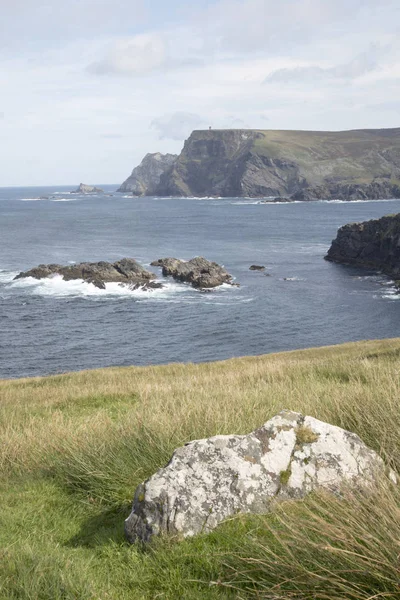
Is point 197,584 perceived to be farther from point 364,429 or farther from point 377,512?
point 364,429

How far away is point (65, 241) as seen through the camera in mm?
117500

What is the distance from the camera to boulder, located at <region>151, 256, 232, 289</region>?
77688 millimetres

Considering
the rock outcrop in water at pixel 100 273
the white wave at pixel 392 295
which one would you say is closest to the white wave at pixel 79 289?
the rock outcrop in water at pixel 100 273

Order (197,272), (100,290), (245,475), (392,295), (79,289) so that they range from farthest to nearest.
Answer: (197,272), (100,290), (79,289), (392,295), (245,475)

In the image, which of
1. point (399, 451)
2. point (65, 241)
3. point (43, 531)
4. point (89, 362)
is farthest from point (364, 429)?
point (65, 241)

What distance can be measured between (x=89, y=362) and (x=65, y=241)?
7378 centimetres

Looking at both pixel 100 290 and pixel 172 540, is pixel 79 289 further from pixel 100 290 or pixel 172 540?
pixel 172 540

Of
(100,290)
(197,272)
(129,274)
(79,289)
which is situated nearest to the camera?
(79,289)

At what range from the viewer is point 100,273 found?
263ft

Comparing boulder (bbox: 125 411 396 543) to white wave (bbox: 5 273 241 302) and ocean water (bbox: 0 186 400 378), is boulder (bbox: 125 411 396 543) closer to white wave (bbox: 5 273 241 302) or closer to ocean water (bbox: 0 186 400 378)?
ocean water (bbox: 0 186 400 378)

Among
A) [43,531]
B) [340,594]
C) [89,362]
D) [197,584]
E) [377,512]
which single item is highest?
[377,512]

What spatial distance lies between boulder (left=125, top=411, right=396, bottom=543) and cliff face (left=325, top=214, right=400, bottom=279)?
80802 millimetres

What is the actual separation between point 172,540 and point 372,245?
9298cm

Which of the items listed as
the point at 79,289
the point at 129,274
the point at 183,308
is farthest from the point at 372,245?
the point at 79,289
